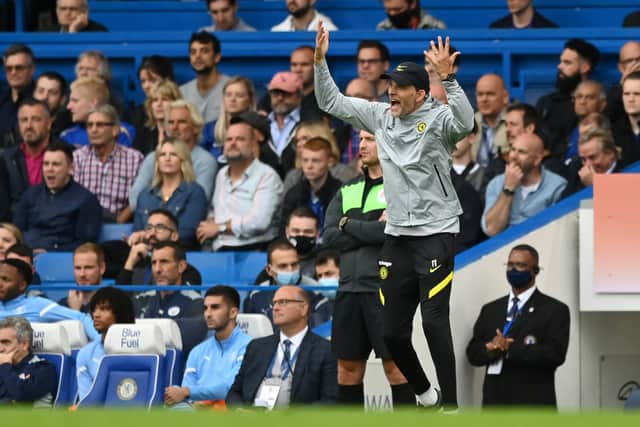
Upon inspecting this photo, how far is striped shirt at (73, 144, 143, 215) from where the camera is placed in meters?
13.7

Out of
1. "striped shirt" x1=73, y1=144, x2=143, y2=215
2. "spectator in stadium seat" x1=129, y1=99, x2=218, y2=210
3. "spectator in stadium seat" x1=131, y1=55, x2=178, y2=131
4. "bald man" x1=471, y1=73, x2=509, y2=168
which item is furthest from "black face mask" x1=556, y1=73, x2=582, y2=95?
"striped shirt" x1=73, y1=144, x2=143, y2=215

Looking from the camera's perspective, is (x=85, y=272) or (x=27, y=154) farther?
(x=27, y=154)

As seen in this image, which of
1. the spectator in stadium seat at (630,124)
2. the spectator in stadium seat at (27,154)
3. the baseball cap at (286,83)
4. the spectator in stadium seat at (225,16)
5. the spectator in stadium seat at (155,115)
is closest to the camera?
the spectator in stadium seat at (630,124)

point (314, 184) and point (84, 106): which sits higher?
point (84, 106)

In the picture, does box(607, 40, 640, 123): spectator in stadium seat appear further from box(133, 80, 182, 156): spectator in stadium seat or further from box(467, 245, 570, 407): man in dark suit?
box(133, 80, 182, 156): spectator in stadium seat

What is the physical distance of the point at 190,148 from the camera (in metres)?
13.5

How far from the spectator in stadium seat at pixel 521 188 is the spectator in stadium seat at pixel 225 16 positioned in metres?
4.25

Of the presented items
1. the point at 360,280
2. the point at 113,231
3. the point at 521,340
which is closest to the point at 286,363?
the point at 360,280

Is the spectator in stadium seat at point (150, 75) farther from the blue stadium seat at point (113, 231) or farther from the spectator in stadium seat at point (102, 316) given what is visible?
the spectator in stadium seat at point (102, 316)

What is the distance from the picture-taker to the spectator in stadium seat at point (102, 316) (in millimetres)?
10781

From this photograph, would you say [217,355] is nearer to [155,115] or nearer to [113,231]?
[113,231]

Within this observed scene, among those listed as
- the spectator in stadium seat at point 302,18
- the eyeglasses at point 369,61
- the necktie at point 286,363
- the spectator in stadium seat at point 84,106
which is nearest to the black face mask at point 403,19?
the spectator in stadium seat at point 302,18

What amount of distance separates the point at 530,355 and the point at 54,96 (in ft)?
19.8

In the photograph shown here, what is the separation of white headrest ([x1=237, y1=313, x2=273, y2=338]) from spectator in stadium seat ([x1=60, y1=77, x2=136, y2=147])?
3.58 metres
